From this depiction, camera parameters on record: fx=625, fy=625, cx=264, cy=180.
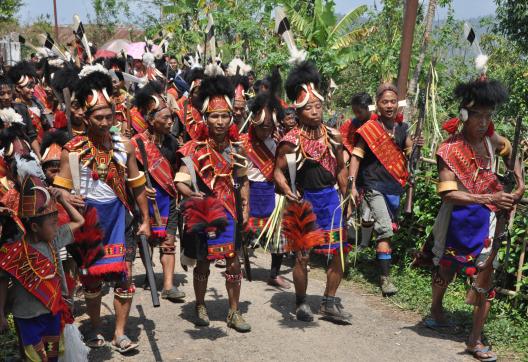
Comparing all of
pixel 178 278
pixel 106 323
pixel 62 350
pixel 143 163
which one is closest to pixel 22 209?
pixel 62 350

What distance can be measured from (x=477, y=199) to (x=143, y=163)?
2835 mm

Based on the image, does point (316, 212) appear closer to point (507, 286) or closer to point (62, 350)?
point (507, 286)

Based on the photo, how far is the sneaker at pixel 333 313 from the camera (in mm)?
5930

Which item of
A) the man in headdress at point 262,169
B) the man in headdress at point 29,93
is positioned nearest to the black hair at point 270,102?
the man in headdress at point 262,169

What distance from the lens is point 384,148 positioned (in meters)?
6.83

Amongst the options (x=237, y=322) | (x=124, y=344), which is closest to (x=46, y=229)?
(x=124, y=344)

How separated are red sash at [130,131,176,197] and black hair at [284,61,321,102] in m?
1.53

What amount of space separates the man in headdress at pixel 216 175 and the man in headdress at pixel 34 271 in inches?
55.1

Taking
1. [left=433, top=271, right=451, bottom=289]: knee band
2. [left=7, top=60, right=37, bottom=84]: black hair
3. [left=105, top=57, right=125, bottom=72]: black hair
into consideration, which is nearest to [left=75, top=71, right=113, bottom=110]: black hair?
[left=433, top=271, right=451, bottom=289]: knee band

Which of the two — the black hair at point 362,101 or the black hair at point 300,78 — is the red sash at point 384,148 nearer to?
the black hair at point 362,101

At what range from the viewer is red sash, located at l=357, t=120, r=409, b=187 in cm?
677

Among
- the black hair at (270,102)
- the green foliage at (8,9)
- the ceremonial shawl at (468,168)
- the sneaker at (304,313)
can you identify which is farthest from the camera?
the green foliage at (8,9)

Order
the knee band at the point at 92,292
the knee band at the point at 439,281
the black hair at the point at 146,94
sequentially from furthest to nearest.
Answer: the black hair at the point at 146,94, the knee band at the point at 439,281, the knee band at the point at 92,292

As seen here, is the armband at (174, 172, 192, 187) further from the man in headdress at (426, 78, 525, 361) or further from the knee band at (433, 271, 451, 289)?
the knee band at (433, 271, 451, 289)
